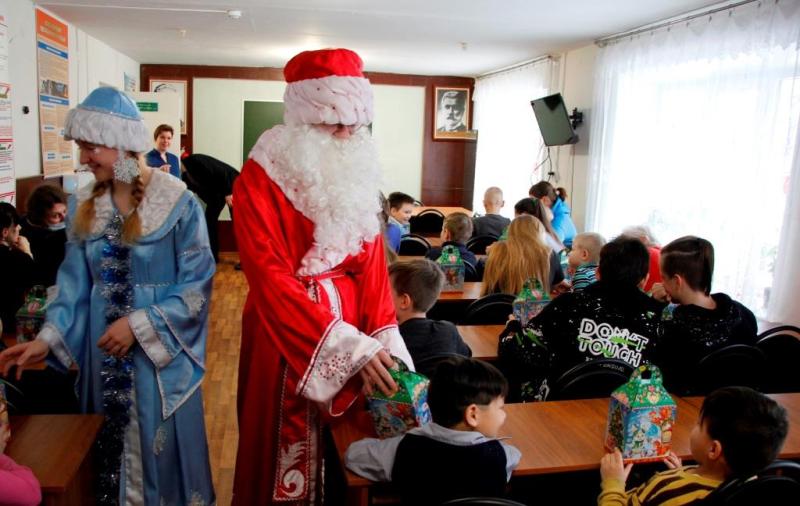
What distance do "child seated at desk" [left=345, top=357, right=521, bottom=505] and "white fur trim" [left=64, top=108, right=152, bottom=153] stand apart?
3.34ft

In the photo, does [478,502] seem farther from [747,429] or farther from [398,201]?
[398,201]

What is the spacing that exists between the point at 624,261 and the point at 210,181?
6693 millimetres

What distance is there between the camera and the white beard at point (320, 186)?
1714 millimetres

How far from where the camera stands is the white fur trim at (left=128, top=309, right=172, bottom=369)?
1.73 m

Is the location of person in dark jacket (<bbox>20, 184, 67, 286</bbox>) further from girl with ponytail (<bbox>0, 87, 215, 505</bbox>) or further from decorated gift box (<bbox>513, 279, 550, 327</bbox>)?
decorated gift box (<bbox>513, 279, 550, 327</bbox>)

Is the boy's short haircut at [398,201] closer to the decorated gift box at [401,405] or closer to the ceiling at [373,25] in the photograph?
the ceiling at [373,25]

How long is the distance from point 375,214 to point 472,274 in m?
2.43

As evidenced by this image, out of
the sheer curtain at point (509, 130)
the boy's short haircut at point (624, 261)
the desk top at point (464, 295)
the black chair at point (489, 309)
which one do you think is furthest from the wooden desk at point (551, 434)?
the sheer curtain at point (509, 130)

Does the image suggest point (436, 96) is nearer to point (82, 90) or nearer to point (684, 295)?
point (82, 90)

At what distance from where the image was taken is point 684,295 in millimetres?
2463

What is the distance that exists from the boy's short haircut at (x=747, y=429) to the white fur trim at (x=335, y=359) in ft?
2.59

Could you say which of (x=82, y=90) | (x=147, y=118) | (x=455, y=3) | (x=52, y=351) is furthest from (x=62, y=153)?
(x=52, y=351)

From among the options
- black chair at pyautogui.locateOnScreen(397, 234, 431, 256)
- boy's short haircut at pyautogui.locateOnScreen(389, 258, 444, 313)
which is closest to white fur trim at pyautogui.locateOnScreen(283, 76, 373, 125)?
boy's short haircut at pyautogui.locateOnScreen(389, 258, 444, 313)

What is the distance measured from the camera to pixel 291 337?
1614 mm
